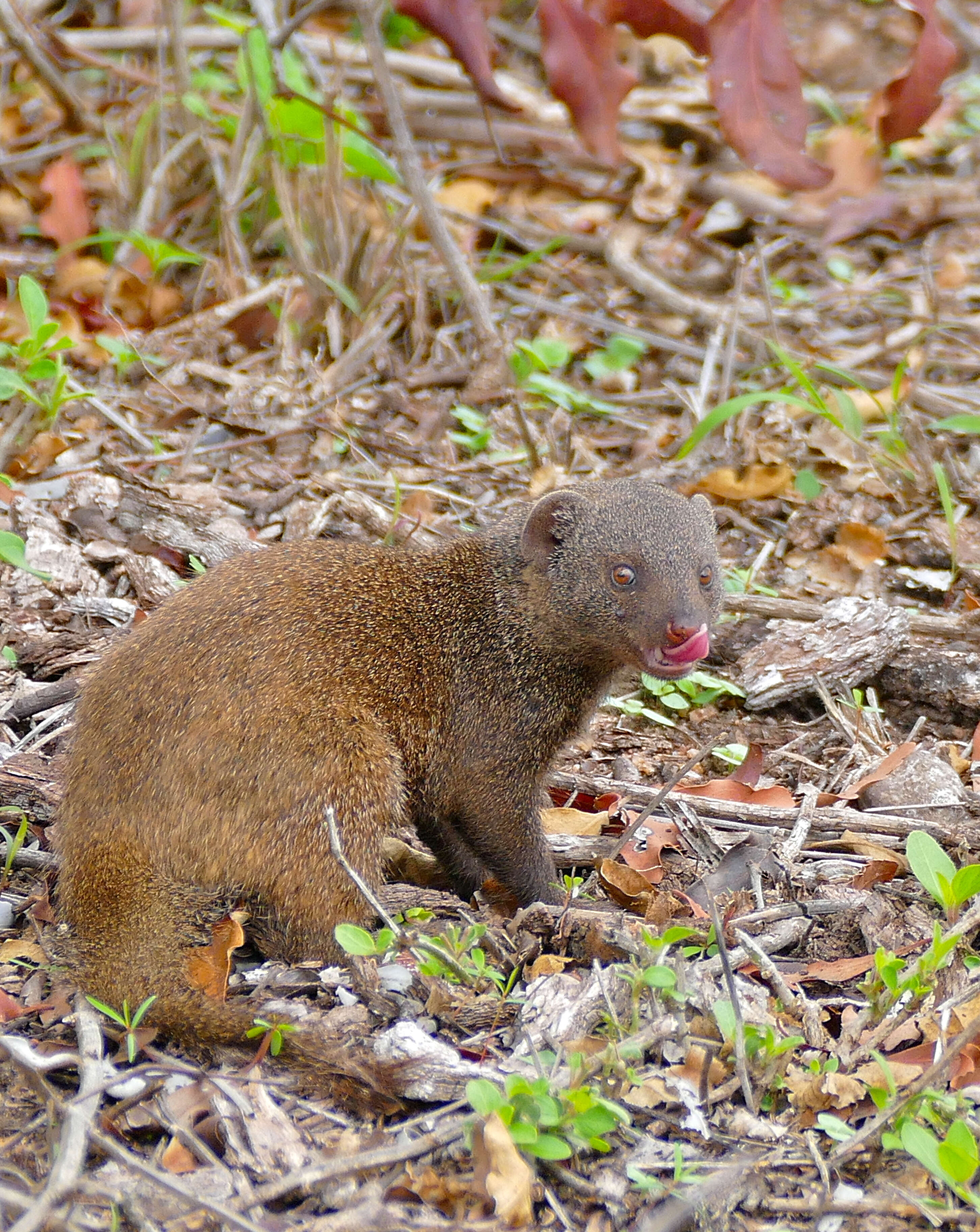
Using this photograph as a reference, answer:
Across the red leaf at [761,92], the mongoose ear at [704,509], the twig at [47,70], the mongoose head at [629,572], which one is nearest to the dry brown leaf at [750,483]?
the red leaf at [761,92]

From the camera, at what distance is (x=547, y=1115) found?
232 cm

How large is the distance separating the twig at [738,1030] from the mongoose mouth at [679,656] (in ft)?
3.60

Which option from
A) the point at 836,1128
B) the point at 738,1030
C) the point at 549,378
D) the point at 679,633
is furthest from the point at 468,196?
the point at 836,1128

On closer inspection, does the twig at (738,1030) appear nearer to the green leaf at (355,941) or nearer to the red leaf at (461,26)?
the green leaf at (355,941)

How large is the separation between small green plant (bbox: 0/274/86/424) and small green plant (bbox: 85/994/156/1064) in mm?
2464

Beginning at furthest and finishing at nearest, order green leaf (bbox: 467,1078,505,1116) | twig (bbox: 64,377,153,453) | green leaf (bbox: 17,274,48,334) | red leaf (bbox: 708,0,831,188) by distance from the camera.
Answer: twig (bbox: 64,377,153,453)
green leaf (bbox: 17,274,48,334)
red leaf (bbox: 708,0,831,188)
green leaf (bbox: 467,1078,505,1116)

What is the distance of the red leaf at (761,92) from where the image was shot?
13.8 ft

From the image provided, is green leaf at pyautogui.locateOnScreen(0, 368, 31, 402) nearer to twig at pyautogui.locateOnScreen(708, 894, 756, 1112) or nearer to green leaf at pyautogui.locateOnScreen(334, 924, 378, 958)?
green leaf at pyautogui.locateOnScreen(334, 924, 378, 958)

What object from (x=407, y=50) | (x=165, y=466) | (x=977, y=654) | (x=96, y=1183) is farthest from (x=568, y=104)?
(x=96, y=1183)

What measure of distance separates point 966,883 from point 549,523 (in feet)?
5.34

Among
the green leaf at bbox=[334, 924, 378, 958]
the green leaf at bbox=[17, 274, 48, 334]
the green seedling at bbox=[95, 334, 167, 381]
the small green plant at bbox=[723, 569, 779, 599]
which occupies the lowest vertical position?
the small green plant at bbox=[723, 569, 779, 599]

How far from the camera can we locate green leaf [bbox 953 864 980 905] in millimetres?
2697

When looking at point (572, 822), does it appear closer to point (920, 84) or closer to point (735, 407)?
point (735, 407)

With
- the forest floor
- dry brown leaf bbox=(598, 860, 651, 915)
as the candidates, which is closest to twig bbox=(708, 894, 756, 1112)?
the forest floor
